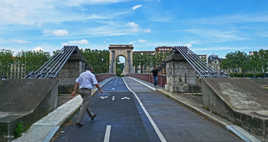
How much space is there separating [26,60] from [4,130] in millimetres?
79347

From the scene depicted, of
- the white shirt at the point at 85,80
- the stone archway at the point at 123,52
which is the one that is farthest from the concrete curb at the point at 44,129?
the stone archway at the point at 123,52

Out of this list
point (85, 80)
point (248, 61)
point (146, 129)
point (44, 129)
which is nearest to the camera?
point (44, 129)

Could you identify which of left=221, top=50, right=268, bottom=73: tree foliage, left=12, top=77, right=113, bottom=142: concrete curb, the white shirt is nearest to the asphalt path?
left=12, top=77, right=113, bottom=142: concrete curb

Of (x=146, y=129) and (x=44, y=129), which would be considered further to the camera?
(x=146, y=129)

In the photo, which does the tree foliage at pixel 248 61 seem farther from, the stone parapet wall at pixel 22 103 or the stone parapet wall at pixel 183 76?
the stone parapet wall at pixel 22 103

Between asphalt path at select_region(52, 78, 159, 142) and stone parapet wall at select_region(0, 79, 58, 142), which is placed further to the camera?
asphalt path at select_region(52, 78, 159, 142)

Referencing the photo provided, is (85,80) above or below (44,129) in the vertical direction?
above

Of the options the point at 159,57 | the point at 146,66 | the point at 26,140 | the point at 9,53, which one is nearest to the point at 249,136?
the point at 26,140

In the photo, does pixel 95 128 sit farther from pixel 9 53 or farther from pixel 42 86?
pixel 9 53

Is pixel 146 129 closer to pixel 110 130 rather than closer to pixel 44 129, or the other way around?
pixel 110 130

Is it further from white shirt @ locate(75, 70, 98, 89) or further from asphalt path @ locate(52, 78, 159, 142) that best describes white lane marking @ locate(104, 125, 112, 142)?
white shirt @ locate(75, 70, 98, 89)

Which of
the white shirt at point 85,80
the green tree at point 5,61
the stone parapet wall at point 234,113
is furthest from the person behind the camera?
the green tree at point 5,61

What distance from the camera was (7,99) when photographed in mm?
6395

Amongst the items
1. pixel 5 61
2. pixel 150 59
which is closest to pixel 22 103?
pixel 5 61
